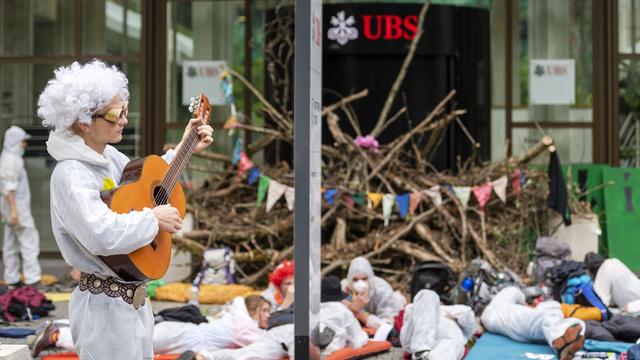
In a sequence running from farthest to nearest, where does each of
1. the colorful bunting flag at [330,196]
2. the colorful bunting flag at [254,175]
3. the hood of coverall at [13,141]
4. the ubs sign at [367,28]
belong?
the ubs sign at [367,28] → the hood of coverall at [13,141] → the colorful bunting flag at [254,175] → the colorful bunting flag at [330,196]

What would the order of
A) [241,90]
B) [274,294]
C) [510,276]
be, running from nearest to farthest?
[274,294] < [510,276] < [241,90]

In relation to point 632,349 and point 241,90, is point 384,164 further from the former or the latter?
point 632,349

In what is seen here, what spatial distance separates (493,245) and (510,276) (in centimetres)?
154

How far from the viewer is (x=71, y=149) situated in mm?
4871

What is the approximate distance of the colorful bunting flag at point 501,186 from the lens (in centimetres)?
1211

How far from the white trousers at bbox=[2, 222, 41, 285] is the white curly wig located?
27.1ft

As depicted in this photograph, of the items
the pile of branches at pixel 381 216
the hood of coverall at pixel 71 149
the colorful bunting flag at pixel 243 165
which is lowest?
the pile of branches at pixel 381 216

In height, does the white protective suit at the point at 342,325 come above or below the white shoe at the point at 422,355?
above

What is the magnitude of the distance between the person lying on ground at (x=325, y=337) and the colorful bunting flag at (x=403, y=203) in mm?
2600

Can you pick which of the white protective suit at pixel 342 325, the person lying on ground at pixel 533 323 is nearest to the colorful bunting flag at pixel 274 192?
the person lying on ground at pixel 533 323

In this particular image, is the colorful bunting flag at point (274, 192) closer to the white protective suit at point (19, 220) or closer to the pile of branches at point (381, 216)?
the pile of branches at point (381, 216)

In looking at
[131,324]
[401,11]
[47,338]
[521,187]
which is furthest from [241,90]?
[131,324]

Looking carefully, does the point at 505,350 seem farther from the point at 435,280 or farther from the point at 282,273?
the point at 282,273

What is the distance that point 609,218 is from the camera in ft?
43.7
